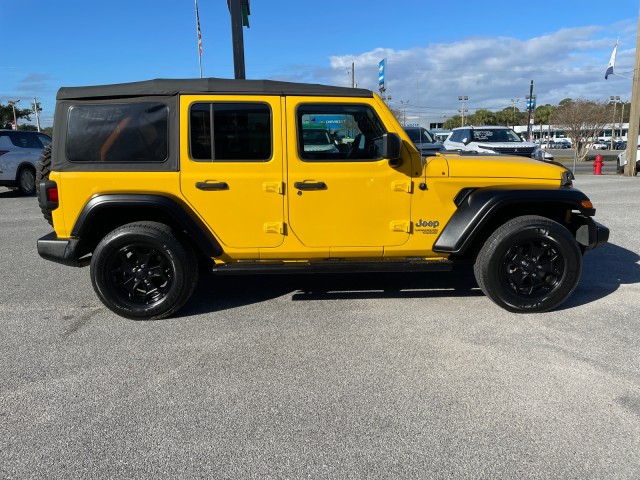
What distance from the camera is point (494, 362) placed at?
11.1ft

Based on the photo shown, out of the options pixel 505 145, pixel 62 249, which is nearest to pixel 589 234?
pixel 62 249

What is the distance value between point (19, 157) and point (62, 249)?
9964 mm

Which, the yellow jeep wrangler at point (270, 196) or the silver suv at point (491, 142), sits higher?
the silver suv at point (491, 142)

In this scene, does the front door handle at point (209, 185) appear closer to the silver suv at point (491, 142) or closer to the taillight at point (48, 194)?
the taillight at point (48, 194)

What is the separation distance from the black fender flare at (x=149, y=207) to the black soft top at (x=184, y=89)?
84cm

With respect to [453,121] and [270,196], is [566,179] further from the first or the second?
[453,121]

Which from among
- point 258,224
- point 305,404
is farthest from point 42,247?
point 305,404

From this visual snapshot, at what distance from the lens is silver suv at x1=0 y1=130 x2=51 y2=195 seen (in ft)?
39.9

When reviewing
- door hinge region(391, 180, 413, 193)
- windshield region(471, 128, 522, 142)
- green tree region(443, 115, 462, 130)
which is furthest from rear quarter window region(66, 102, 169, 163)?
green tree region(443, 115, 462, 130)

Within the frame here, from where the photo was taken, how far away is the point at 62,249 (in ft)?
13.6

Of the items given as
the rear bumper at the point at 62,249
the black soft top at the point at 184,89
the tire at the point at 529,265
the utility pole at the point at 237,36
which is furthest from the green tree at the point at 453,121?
the rear bumper at the point at 62,249

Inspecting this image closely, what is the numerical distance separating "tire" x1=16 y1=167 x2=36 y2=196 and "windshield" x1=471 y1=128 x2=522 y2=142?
1228 cm

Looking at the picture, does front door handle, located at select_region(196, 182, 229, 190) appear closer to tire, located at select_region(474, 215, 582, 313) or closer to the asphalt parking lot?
the asphalt parking lot

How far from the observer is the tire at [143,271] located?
405cm
